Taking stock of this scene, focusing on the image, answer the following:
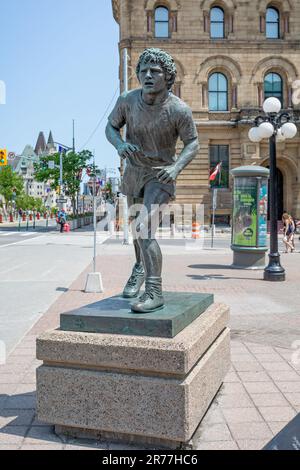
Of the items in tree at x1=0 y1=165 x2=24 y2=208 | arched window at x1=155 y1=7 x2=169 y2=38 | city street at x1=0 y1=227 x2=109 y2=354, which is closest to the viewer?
city street at x1=0 y1=227 x2=109 y2=354

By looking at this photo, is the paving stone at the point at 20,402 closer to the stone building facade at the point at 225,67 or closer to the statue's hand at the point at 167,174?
the statue's hand at the point at 167,174

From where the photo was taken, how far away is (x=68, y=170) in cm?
5191

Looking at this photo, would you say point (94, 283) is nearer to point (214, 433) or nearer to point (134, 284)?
point (134, 284)

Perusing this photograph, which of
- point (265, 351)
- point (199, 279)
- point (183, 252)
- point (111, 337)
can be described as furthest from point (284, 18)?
point (111, 337)

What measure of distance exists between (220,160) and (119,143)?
3479 cm

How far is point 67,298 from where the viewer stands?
1047 cm

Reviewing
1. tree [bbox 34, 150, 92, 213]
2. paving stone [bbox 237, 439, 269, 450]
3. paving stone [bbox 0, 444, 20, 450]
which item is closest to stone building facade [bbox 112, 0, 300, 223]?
tree [bbox 34, 150, 92, 213]

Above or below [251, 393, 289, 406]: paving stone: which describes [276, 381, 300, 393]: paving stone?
below

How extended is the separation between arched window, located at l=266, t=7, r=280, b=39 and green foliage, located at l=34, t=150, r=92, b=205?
22.9 m

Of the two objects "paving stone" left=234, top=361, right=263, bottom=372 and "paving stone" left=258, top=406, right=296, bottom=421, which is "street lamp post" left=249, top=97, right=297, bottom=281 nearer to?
"paving stone" left=234, top=361, right=263, bottom=372

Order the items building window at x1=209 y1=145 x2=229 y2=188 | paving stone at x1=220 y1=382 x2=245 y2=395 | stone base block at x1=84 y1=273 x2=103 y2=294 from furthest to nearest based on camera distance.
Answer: building window at x1=209 y1=145 x2=229 y2=188 → stone base block at x1=84 y1=273 x2=103 y2=294 → paving stone at x1=220 y1=382 x2=245 y2=395

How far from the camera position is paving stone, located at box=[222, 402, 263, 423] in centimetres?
419
